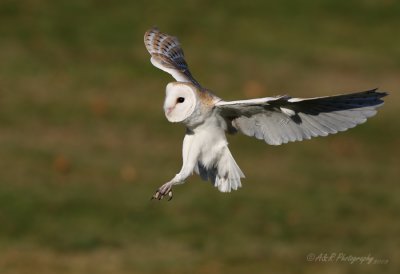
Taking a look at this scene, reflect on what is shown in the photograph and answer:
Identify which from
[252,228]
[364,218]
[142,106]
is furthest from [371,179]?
[142,106]

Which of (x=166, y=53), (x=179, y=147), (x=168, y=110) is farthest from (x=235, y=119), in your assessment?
(x=179, y=147)

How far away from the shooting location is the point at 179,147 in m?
17.4

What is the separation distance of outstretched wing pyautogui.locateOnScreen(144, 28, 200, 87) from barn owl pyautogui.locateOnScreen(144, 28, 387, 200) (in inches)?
18.1

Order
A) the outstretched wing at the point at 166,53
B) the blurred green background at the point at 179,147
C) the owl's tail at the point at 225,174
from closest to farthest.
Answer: the owl's tail at the point at 225,174 → the outstretched wing at the point at 166,53 → the blurred green background at the point at 179,147

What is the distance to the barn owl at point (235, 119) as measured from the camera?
7.91 meters

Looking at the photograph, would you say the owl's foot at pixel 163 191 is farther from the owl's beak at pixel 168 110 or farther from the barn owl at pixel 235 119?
the owl's beak at pixel 168 110

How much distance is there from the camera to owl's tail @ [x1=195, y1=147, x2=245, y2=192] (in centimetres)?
861

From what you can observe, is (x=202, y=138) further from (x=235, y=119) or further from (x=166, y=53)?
(x=166, y=53)

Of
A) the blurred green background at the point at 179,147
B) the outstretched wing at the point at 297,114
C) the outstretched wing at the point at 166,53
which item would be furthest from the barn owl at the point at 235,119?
the blurred green background at the point at 179,147

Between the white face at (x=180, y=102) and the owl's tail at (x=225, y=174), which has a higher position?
the white face at (x=180, y=102)

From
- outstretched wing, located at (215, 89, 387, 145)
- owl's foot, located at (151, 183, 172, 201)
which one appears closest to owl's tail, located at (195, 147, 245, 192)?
outstretched wing, located at (215, 89, 387, 145)

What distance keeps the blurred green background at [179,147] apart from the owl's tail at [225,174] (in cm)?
525

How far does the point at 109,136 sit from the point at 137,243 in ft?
11.8

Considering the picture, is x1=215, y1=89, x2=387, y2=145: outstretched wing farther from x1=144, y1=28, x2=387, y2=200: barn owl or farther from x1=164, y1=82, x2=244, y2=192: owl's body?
x1=164, y1=82, x2=244, y2=192: owl's body
